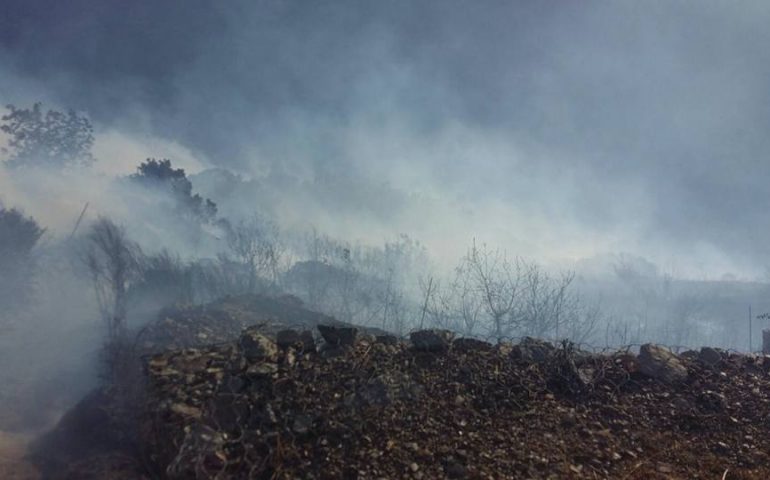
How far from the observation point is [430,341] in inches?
243

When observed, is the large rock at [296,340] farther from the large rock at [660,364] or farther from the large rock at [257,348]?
the large rock at [660,364]

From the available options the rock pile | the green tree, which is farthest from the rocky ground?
the green tree

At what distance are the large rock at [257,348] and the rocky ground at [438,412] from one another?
19mm

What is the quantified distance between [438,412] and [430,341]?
1.45 m

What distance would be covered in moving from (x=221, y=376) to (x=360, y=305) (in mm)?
49098

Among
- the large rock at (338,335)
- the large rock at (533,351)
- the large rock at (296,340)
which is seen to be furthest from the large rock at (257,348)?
the large rock at (533,351)

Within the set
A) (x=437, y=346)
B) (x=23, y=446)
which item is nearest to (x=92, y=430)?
(x=23, y=446)

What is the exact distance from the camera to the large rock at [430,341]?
613cm

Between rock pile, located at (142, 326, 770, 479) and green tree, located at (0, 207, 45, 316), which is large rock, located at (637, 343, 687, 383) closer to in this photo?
rock pile, located at (142, 326, 770, 479)

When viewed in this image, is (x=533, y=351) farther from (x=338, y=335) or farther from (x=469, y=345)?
(x=338, y=335)

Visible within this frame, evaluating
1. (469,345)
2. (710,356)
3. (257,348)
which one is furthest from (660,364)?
(257,348)

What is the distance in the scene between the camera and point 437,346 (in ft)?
20.1

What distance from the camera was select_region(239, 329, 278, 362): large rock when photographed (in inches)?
219

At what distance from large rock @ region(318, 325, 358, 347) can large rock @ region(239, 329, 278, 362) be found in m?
0.70
